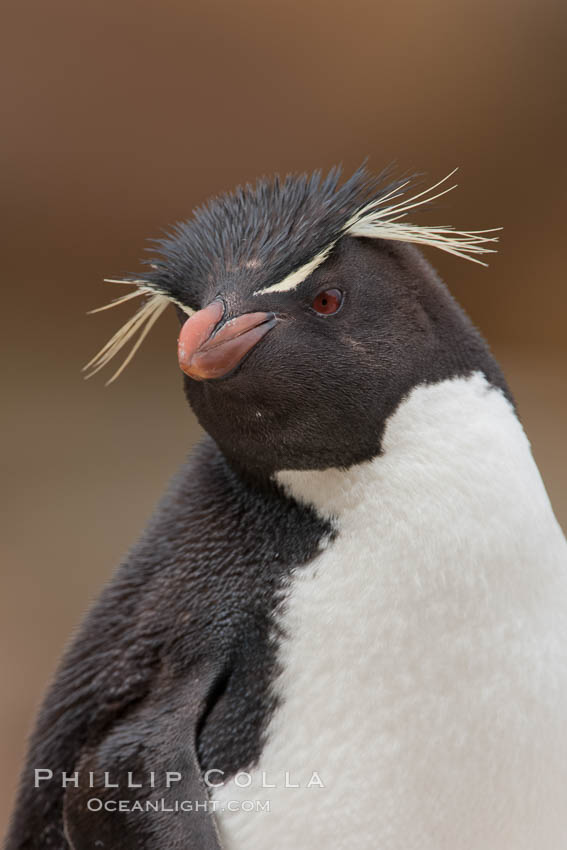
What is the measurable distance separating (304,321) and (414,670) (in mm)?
361

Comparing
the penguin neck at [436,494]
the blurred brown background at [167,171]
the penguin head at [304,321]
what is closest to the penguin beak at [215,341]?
the penguin head at [304,321]

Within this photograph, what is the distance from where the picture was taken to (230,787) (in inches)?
39.9

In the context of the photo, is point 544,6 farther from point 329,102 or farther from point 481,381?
point 481,381

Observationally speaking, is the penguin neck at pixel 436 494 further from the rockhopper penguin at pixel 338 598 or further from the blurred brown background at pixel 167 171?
the blurred brown background at pixel 167 171

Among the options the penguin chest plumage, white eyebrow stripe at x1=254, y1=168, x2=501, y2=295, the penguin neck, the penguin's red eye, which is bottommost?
the penguin chest plumage

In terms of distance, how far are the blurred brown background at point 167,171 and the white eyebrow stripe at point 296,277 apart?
6.26 feet

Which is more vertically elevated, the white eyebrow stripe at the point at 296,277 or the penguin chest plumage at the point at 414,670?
the white eyebrow stripe at the point at 296,277

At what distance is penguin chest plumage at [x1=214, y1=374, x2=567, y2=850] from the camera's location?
100 cm

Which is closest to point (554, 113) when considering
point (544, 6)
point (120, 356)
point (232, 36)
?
point (544, 6)

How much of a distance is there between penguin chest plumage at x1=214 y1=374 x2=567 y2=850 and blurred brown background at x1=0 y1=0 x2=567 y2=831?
196 centimetres

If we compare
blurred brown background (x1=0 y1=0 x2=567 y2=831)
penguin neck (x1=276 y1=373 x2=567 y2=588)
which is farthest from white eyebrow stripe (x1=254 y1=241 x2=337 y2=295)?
blurred brown background (x1=0 y1=0 x2=567 y2=831)

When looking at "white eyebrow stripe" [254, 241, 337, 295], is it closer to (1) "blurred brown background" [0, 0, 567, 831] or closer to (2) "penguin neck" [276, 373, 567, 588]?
(2) "penguin neck" [276, 373, 567, 588]

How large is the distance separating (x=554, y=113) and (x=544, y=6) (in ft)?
1.17

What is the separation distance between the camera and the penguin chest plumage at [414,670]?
3.28 feet
